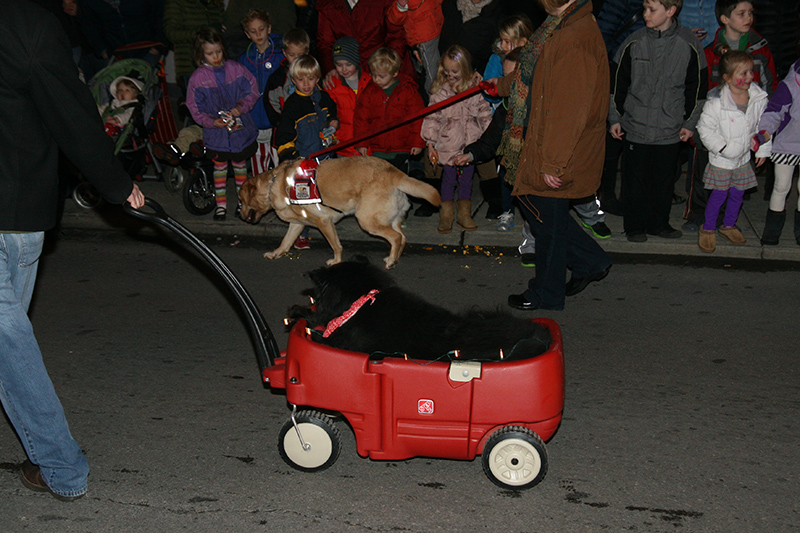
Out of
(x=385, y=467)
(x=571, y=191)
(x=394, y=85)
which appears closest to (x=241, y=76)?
(x=394, y=85)

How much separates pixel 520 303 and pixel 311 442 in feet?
8.38

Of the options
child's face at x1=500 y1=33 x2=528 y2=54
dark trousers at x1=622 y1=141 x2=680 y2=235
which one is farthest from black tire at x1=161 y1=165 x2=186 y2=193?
dark trousers at x1=622 y1=141 x2=680 y2=235

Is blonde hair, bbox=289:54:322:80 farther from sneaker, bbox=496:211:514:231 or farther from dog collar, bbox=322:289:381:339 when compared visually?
dog collar, bbox=322:289:381:339

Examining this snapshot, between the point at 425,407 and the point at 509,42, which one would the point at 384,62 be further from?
the point at 425,407

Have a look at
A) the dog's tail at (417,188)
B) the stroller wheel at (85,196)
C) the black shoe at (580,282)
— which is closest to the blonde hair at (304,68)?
the dog's tail at (417,188)

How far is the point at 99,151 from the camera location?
9.61ft

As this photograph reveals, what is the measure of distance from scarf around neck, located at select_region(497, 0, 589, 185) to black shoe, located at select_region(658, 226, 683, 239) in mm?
2382

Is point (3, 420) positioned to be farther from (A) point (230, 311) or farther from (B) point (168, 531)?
(A) point (230, 311)

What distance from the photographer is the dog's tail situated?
631 cm

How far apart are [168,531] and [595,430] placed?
86.9 inches

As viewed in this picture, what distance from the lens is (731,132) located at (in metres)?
6.51

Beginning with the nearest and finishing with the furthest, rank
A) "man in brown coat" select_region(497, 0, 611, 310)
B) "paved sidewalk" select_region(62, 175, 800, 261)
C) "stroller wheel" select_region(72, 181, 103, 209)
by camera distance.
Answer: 1. "man in brown coat" select_region(497, 0, 611, 310)
2. "paved sidewalk" select_region(62, 175, 800, 261)
3. "stroller wheel" select_region(72, 181, 103, 209)

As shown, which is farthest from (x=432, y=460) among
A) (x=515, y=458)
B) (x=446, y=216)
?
(x=446, y=216)

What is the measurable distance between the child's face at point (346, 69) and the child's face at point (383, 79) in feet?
1.02
